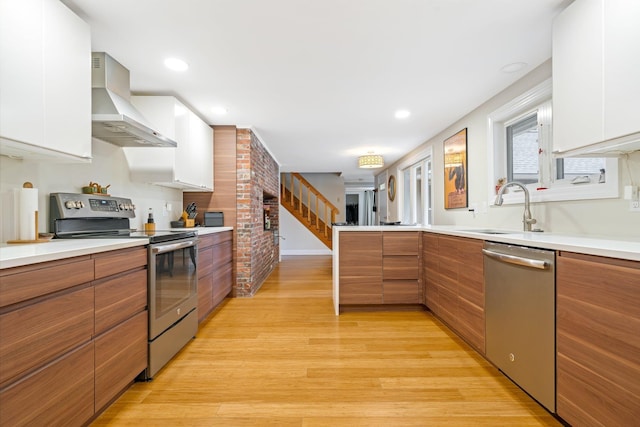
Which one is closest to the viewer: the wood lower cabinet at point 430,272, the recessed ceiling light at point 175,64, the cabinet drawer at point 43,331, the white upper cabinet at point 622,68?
the cabinet drawer at point 43,331

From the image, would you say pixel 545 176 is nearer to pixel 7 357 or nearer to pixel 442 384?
pixel 442 384

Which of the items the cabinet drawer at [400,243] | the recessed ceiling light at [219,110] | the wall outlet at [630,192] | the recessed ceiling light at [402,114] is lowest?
the cabinet drawer at [400,243]

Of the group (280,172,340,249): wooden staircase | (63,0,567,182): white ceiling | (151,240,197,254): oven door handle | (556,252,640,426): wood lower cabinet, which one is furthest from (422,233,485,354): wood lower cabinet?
(280,172,340,249): wooden staircase

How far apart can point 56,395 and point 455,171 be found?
4080 millimetres

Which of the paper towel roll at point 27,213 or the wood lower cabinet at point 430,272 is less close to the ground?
the paper towel roll at point 27,213

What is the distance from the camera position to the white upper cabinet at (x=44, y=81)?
1.38 m

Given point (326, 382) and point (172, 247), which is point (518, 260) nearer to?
point (326, 382)

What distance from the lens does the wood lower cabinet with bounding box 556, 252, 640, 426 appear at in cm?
106

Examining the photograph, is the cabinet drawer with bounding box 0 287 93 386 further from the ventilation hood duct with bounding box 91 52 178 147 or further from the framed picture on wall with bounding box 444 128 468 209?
the framed picture on wall with bounding box 444 128 468 209

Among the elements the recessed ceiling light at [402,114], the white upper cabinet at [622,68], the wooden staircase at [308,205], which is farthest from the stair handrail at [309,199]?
the white upper cabinet at [622,68]

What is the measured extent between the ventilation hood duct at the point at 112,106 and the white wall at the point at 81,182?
0.81 ft

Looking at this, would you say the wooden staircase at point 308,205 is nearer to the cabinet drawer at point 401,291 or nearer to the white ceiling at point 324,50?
the white ceiling at point 324,50

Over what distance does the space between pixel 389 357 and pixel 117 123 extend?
2.58 m

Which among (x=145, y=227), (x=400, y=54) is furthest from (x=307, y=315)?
(x=400, y=54)
